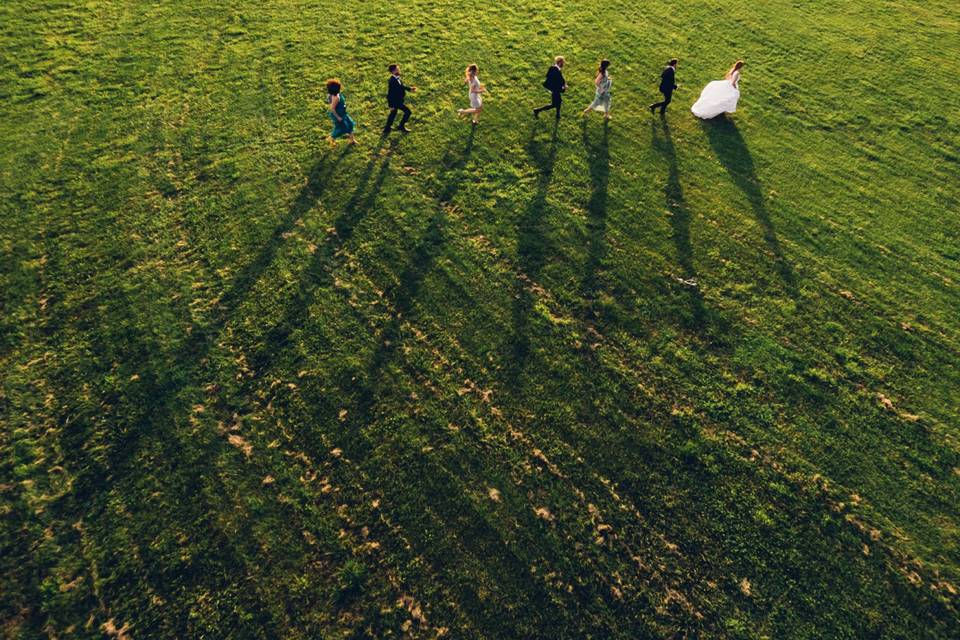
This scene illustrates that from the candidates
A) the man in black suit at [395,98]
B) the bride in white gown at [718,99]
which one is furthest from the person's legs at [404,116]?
the bride in white gown at [718,99]

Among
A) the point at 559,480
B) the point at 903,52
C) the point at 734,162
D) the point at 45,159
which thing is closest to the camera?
the point at 559,480

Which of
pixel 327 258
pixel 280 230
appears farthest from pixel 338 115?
pixel 327 258

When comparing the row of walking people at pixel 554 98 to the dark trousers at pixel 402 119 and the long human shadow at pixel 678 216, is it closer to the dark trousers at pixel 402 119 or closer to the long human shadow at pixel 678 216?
the dark trousers at pixel 402 119

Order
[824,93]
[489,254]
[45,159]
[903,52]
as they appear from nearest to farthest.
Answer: [489,254] < [45,159] < [824,93] < [903,52]

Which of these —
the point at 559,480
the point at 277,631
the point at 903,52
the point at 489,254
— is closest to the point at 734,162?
the point at 489,254

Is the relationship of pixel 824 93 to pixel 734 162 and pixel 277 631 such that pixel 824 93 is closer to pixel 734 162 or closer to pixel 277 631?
pixel 734 162

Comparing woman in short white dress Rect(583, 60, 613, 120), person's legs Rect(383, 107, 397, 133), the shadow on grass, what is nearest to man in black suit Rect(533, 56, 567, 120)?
woman in short white dress Rect(583, 60, 613, 120)

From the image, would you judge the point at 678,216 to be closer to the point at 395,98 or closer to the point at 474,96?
the point at 474,96
